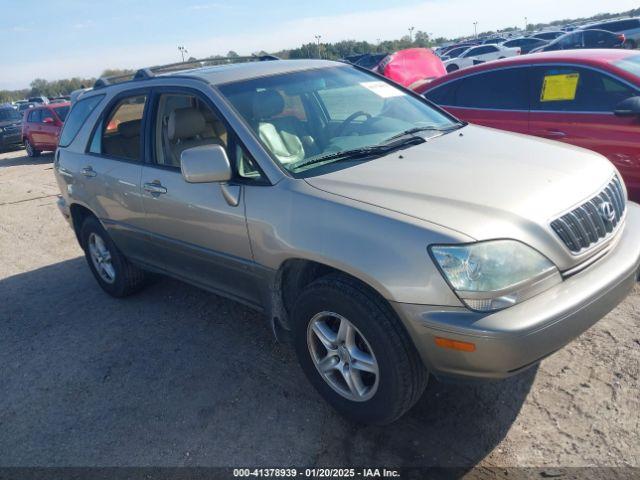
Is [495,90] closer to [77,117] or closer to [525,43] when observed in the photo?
[77,117]

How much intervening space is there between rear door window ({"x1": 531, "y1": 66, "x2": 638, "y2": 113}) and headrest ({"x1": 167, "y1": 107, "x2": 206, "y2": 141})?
336 centimetres

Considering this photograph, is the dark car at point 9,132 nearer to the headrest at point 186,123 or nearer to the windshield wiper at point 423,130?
the headrest at point 186,123

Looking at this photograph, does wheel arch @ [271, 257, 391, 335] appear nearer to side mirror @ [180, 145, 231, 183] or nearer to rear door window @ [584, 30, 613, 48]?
side mirror @ [180, 145, 231, 183]

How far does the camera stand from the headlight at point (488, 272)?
228 cm

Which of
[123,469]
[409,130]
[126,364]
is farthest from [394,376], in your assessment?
[126,364]

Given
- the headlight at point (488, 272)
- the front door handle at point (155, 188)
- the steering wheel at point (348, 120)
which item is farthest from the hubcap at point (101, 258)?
the headlight at point (488, 272)

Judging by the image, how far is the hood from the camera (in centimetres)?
241

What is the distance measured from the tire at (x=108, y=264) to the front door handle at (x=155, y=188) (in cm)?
105

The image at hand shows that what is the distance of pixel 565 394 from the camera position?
9.64ft

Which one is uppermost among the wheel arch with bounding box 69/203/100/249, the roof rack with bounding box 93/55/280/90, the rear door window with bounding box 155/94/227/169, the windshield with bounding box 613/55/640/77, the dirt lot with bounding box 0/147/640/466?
the roof rack with bounding box 93/55/280/90

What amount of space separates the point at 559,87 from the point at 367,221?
145 inches

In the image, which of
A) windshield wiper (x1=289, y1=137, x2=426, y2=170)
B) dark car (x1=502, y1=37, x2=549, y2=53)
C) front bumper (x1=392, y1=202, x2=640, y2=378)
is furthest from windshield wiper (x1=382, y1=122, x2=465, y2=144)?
dark car (x1=502, y1=37, x2=549, y2=53)

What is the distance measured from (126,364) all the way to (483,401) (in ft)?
7.82

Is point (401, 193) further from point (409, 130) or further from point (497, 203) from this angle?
point (409, 130)
